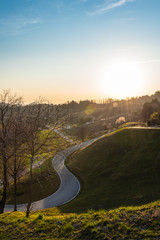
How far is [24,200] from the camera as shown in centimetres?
3164

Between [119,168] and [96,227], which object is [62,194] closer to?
[119,168]

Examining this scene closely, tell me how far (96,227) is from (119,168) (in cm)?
2412

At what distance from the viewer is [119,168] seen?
108 ft

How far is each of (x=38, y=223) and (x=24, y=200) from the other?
22.0 metres

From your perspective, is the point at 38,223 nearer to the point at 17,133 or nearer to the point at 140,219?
the point at 140,219

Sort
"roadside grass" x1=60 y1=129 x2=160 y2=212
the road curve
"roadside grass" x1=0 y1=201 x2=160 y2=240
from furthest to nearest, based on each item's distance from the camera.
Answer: the road curve, "roadside grass" x1=60 y1=129 x2=160 y2=212, "roadside grass" x1=0 y1=201 x2=160 y2=240

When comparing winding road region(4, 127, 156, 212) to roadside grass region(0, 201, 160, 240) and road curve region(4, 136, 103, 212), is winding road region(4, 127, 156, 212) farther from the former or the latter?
roadside grass region(0, 201, 160, 240)

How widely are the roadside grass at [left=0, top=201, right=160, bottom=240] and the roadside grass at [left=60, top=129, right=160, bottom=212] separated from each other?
9.25 metres

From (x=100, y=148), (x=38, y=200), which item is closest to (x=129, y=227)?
(x=38, y=200)

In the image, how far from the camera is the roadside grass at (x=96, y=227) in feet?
29.4

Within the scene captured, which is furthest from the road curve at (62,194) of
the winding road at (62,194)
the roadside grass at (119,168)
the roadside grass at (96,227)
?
the roadside grass at (96,227)

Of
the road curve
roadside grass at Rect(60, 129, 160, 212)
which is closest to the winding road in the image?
the road curve

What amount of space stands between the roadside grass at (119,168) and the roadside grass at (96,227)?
9.25m

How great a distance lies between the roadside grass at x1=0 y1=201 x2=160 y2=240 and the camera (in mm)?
8969
